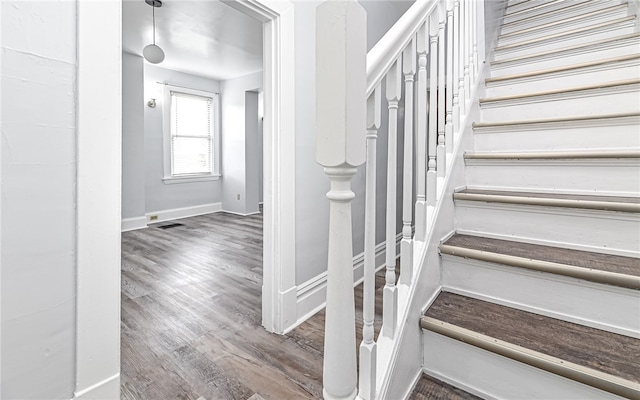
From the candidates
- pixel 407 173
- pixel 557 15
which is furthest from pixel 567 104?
pixel 557 15

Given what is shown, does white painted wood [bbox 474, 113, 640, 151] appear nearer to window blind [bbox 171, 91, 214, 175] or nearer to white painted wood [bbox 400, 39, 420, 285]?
white painted wood [bbox 400, 39, 420, 285]

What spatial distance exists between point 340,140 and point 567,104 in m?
1.63

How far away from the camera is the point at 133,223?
14.9 ft

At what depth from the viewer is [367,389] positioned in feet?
2.53

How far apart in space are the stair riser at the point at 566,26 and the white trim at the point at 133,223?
193 inches

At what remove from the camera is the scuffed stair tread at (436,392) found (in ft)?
3.08

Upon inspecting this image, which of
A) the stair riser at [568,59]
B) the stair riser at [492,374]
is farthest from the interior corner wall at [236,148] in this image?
the stair riser at [492,374]

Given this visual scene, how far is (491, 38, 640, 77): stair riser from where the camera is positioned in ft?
5.79

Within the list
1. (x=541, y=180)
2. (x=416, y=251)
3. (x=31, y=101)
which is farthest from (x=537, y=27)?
(x=31, y=101)

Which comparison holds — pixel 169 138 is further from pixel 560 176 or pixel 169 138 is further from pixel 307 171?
pixel 560 176

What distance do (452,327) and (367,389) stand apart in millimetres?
358

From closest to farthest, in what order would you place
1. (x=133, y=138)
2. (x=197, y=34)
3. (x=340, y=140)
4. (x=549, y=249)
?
(x=340, y=140) → (x=549, y=249) → (x=197, y=34) → (x=133, y=138)

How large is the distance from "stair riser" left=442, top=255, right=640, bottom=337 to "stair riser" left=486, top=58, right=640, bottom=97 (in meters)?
1.30

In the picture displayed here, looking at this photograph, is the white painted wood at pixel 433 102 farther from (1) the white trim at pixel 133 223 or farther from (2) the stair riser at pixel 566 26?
(1) the white trim at pixel 133 223
